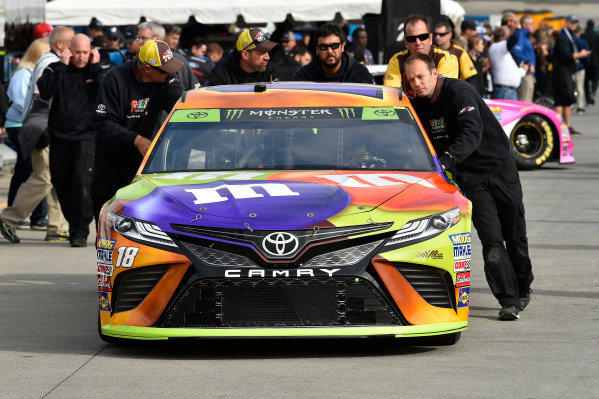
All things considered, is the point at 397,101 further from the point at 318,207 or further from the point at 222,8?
the point at 222,8

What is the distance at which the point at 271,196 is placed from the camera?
704cm

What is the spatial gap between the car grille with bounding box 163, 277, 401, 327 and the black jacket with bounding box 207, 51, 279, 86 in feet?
12.7

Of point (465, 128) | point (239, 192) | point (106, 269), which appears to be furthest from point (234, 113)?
point (106, 269)

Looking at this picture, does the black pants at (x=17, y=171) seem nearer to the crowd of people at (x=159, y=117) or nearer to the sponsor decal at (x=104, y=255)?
the crowd of people at (x=159, y=117)

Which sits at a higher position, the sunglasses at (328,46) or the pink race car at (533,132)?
the sunglasses at (328,46)

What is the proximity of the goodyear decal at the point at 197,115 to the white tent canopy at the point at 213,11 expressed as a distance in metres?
18.9

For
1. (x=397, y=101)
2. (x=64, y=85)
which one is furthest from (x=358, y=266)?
(x=64, y=85)

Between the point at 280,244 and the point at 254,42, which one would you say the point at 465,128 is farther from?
the point at 254,42

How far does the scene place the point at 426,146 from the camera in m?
7.93

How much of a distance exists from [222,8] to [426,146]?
19.7 meters

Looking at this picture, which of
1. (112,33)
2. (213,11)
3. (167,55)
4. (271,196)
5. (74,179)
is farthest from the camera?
(213,11)

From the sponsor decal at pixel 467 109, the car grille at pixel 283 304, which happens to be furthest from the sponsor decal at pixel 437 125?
the car grille at pixel 283 304

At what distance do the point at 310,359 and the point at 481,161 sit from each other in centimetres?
211

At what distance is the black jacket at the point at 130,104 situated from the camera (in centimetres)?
963
